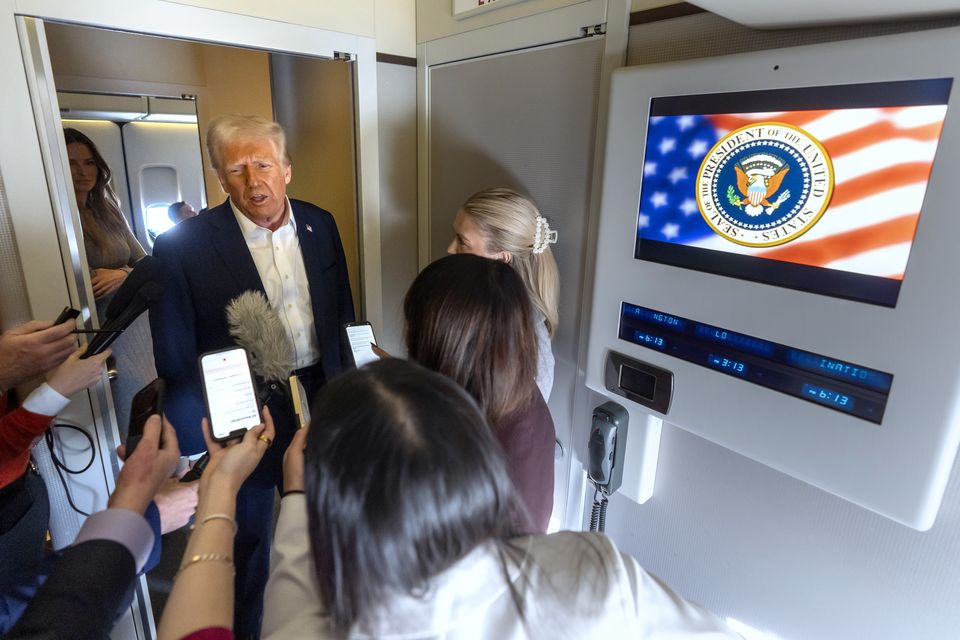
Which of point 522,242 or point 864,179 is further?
point 522,242

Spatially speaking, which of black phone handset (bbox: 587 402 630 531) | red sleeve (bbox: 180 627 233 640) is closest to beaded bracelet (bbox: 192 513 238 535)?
red sleeve (bbox: 180 627 233 640)

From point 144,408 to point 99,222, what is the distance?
565mm

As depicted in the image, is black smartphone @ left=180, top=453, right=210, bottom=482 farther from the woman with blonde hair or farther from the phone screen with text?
the woman with blonde hair

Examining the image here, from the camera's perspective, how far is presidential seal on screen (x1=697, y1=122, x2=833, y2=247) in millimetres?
770

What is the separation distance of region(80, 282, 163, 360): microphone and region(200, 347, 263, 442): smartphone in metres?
0.31

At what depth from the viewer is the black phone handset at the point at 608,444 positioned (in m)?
1.25

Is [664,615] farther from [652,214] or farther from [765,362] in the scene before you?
[652,214]

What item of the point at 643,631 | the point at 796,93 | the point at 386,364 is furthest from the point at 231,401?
the point at 796,93

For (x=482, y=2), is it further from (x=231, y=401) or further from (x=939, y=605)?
(x=939, y=605)

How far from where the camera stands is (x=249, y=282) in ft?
4.56

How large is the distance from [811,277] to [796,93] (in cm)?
28

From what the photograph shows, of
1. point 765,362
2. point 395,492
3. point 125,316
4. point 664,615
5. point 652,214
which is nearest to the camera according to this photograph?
point 395,492

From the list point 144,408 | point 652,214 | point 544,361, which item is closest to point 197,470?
point 144,408

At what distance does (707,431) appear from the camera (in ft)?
3.14
